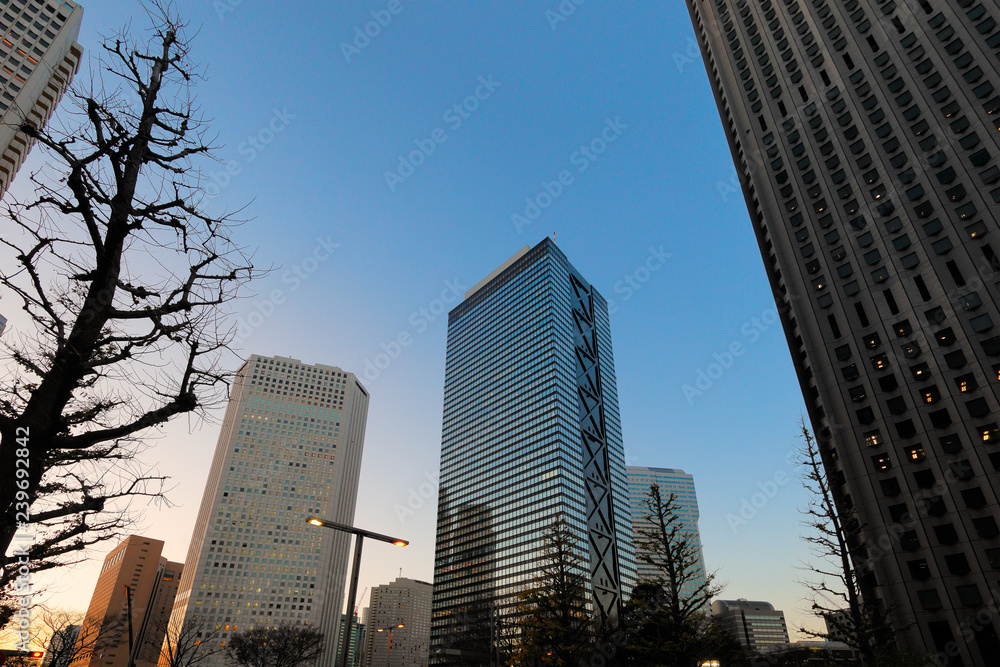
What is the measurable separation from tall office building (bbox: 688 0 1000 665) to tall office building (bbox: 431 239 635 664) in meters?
83.8

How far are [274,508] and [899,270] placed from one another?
517ft

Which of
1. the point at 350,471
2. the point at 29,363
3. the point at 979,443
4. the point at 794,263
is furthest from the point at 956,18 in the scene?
the point at 350,471

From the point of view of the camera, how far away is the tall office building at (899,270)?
3922 centimetres

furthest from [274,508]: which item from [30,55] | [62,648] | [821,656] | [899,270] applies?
[899,270]

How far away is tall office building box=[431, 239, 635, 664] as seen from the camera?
131 meters

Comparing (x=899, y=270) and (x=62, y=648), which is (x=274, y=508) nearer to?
(x=62, y=648)

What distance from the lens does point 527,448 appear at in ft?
461

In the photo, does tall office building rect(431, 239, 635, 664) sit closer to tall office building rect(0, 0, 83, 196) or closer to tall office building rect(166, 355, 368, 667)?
tall office building rect(166, 355, 368, 667)

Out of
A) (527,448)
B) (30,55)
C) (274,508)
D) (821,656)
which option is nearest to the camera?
(821,656)

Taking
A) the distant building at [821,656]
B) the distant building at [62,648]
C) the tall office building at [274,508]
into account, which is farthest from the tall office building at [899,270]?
the tall office building at [274,508]

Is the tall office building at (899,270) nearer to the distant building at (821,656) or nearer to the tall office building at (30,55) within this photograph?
the distant building at (821,656)

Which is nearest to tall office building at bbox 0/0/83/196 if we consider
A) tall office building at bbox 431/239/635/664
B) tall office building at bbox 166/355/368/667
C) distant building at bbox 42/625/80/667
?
distant building at bbox 42/625/80/667

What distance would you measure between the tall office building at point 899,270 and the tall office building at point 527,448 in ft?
275

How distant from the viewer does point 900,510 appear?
41969mm
